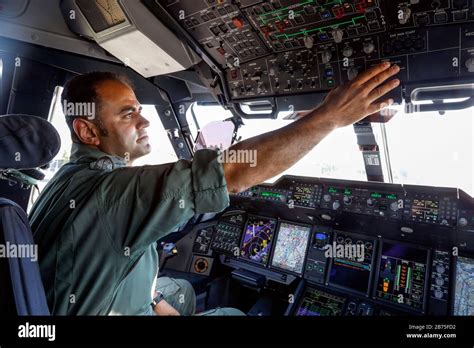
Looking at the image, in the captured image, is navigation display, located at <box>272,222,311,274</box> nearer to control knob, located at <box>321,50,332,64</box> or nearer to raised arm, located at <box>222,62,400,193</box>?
control knob, located at <box>321,50,332,64</box>

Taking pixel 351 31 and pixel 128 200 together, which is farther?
pixel 351 31

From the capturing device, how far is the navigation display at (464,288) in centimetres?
225

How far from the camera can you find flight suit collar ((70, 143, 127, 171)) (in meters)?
1.23

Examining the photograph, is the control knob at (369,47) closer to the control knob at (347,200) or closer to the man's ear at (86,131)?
the control knob at (347,200)

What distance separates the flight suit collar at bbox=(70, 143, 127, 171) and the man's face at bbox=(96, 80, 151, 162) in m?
0.08

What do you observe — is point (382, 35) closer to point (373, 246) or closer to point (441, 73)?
point (441, 73)

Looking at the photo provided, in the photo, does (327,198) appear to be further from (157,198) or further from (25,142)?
(25,142)

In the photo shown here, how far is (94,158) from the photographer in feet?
4.54

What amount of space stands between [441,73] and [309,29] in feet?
2.46

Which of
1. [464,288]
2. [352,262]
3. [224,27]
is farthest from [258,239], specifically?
[224,27]

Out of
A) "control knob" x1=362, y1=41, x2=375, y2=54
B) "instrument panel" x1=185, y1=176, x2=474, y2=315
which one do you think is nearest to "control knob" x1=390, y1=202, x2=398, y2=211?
"instrument panel" x1=185, y1=176, x2=474, y2=315
